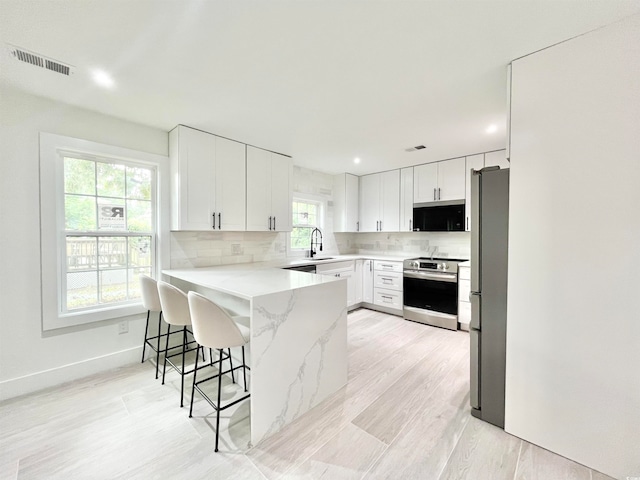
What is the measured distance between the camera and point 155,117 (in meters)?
2.54

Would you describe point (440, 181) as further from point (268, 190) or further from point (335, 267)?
point (268, 190)

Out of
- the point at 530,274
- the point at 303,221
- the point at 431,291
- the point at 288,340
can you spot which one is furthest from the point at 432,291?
the point at 288,340

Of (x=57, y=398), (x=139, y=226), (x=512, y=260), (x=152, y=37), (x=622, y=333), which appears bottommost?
(x=57, y=398)

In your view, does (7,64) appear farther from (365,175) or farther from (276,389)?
(365,175)

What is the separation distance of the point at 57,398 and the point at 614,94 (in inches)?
165

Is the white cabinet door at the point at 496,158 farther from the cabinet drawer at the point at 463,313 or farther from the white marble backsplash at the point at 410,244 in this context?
the cabinet drawer at the point at 463,313

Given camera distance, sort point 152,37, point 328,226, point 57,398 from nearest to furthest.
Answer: point 152,37 → point 57,398 → point 328,226

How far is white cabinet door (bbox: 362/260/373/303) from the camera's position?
4504 millimetres

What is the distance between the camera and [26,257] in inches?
84.2

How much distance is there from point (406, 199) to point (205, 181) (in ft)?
10.0

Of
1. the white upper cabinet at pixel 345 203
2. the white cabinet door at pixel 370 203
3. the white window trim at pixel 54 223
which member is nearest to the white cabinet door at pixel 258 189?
the white window trim at pixel 54 223

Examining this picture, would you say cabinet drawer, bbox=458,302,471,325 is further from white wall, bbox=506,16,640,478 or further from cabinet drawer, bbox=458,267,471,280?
white wall, bbox=506,16,640,478

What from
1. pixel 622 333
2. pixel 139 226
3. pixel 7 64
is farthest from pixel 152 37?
pixel 622 333

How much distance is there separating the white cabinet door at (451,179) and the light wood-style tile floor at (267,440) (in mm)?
2424
